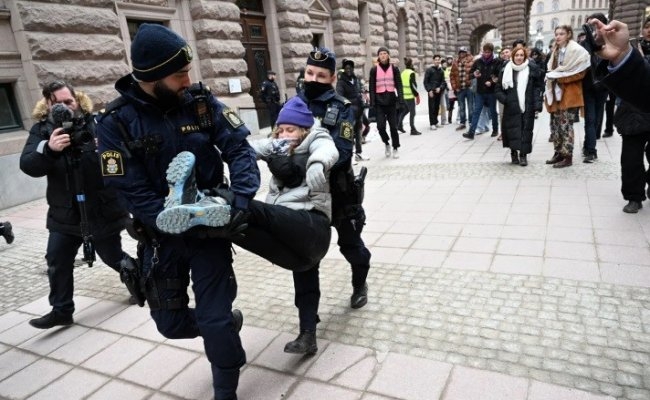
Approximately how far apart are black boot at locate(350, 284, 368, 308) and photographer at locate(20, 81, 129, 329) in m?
1.72

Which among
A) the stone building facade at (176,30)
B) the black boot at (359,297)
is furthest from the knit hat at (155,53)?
the stone building facade at (176,30)

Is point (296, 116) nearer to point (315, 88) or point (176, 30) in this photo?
point (315, 88)

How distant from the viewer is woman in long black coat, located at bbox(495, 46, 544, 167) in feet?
22.2

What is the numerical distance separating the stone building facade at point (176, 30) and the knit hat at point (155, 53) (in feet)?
22.9

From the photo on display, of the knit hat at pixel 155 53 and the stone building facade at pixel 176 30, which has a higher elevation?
the stone building facade at pixel 176 30

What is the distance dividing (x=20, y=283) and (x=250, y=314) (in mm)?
2683

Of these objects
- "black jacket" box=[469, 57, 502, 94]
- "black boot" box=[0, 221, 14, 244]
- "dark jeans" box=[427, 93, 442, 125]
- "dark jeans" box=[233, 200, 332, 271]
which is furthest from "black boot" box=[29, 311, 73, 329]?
"dark jeans" box=[427, 93, 442, 125]

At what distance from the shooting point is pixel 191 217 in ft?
6.18

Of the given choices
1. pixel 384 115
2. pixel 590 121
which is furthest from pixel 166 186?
pixel 384 115

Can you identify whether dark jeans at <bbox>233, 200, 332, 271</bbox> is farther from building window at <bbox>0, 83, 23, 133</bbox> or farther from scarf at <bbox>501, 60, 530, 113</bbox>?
building window at <bbox>0, 83, 23, 133</bbox>

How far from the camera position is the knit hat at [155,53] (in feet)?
Result: 6.54

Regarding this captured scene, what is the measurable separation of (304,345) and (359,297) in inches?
29.8

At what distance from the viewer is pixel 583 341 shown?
8.59ft

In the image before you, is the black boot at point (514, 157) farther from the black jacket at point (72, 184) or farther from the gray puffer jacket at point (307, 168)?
the black jacket at point (72, 184)
